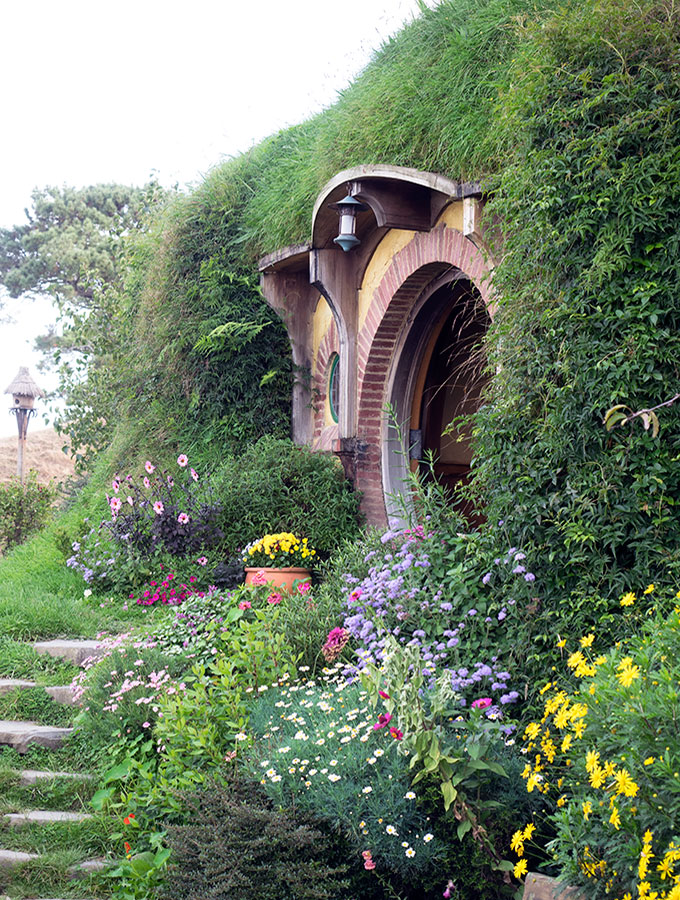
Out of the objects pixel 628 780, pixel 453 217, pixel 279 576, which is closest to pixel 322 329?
pixel 453 217

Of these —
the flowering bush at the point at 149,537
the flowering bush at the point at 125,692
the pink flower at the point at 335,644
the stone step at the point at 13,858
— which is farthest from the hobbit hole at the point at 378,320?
the stone step at the point at 13,858

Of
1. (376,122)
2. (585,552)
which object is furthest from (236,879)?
(376,122)

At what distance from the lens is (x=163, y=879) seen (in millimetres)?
3377

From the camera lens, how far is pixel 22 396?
15.1 meters

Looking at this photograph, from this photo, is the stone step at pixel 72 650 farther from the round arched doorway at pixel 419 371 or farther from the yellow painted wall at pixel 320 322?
the yellow painted wall at pixel 320 322

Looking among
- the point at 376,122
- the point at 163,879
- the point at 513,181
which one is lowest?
the point at 163,879

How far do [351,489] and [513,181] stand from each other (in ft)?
12.1

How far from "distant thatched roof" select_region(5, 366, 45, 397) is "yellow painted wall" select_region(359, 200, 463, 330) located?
378 inches

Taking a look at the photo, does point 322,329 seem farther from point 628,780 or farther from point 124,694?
point 628,780

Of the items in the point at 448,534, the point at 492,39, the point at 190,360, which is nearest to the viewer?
the point at 448,534

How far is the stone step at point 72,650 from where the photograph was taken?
221 inches

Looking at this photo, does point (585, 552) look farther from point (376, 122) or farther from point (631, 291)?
point (376, 122)

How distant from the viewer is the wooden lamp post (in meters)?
15.0

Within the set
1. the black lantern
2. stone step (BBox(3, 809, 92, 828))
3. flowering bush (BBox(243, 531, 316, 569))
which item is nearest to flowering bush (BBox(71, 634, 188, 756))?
stone step (BBox(3, 809, 92, 828))
